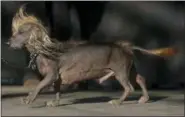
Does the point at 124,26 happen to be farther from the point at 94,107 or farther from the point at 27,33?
the point at 27,33

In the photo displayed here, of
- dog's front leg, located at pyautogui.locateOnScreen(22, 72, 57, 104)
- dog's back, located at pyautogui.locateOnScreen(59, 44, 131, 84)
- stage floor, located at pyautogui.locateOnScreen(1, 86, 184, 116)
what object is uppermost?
dog's back, located at pyautogui.locateOnScreen(59, 44, 131, 84)

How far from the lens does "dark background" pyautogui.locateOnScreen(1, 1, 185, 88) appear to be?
11352 mm

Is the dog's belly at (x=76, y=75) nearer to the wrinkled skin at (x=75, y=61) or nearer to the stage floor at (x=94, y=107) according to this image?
the wrinkled skin at (x=75, y=61)

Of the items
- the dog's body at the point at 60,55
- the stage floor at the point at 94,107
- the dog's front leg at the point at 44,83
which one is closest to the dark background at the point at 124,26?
the stage floor at the point at 94,107

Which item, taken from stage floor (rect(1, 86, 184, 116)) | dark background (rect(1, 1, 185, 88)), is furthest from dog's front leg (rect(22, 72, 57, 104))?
dark background (rect(1, 1, 185, 88))

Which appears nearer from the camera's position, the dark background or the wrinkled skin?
the wrinkled skin

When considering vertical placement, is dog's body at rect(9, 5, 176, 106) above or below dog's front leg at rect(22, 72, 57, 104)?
above

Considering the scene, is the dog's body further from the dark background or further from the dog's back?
the dark background

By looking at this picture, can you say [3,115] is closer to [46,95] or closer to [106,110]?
[106,110]

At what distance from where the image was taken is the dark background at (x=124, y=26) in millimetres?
11352

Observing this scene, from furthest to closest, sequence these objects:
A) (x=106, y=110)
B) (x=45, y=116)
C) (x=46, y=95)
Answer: (x=46, y=95), (x=106, y=110), (x=45, y=116)

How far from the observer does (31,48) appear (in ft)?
24.3

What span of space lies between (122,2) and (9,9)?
2387 millimetres

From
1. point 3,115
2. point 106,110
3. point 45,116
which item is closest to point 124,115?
point 106,110
